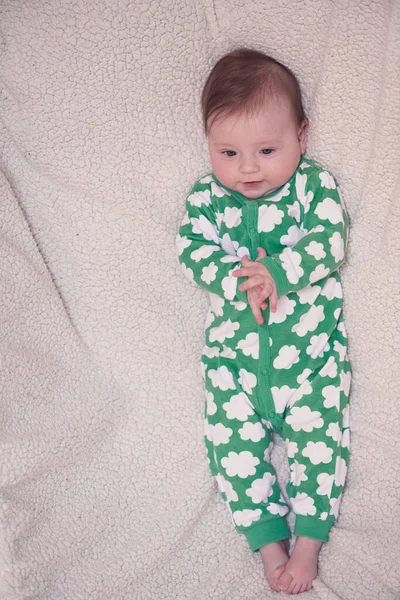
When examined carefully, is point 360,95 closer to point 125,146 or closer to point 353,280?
point 353,280

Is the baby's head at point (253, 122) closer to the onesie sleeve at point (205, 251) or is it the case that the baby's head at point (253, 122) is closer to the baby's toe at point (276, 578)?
the onesie sleeve at point (205, 251)

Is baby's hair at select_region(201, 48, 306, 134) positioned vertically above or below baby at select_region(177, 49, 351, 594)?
above

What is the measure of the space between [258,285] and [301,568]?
515 mm

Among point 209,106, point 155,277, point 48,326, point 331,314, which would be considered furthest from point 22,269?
point 331,314

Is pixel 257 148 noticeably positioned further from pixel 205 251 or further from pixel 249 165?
pixel 205 251

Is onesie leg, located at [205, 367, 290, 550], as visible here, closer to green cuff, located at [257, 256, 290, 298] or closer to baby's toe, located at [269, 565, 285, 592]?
baby's toe, located at [269, 565, 285, 592]

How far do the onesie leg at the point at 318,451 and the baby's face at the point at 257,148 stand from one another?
1.22ft

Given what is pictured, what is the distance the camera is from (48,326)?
151cm

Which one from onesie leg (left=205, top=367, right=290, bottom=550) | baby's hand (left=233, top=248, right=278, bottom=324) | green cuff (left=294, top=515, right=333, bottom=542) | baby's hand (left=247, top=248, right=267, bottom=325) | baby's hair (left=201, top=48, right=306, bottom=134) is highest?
baby's hair (left=201, top=48, right=306, bottom=134)

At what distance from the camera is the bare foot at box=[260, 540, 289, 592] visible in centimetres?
135

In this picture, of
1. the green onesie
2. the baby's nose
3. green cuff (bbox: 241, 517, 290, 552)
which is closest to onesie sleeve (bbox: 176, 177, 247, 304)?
the green onesie

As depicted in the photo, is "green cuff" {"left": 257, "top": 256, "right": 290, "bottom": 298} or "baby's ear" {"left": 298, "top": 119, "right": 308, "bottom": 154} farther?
"baby's ear" {"left": 298, "top": 119, "right": 308, "bottom": 154}

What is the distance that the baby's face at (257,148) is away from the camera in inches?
54.9

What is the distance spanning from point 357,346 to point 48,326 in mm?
623
